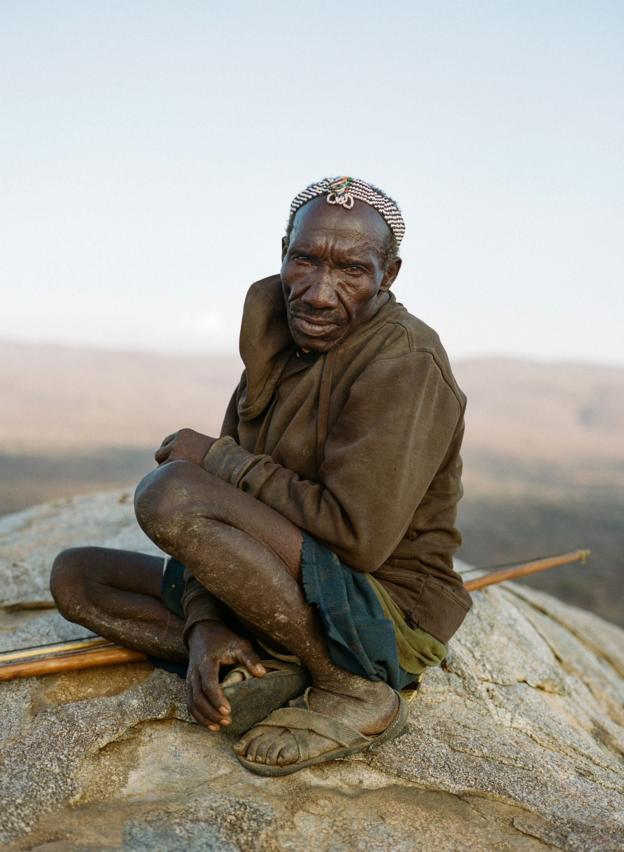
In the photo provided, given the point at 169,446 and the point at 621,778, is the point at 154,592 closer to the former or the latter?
the point at 169,446

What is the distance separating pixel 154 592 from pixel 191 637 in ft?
1.38

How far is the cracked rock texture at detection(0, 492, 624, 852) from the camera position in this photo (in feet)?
6.34

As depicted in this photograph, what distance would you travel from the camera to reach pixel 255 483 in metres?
2.27

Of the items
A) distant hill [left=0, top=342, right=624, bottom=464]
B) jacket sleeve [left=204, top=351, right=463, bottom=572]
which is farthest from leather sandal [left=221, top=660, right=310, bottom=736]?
distant hill [left=0, top=342, right=624, bottom=464]

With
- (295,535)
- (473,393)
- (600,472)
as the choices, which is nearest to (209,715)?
(295,535)

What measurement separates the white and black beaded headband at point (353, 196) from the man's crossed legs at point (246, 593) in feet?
2.84

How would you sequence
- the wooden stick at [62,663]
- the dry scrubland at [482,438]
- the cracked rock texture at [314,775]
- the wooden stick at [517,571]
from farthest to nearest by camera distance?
the dry scrubland at [482,438]
the wooden stick at [517,571]
the wooden stick at [62,663]
the cracked rock texture at [314,775]

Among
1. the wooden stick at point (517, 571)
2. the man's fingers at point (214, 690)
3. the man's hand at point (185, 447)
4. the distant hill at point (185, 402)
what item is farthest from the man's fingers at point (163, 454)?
the distant hill at point (185, 402)

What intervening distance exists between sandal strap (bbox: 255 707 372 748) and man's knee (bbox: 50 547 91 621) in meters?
0.90

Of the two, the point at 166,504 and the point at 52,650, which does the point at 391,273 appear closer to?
the point at 166,504

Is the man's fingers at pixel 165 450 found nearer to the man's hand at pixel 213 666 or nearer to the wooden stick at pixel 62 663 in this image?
the man's hand at pixel 213 666

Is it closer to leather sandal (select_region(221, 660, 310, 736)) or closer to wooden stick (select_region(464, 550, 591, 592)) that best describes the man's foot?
leather sandal (select_region(221, 660, 310, 736))

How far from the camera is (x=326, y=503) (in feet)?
7.16

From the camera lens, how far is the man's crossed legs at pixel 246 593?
212 cm
